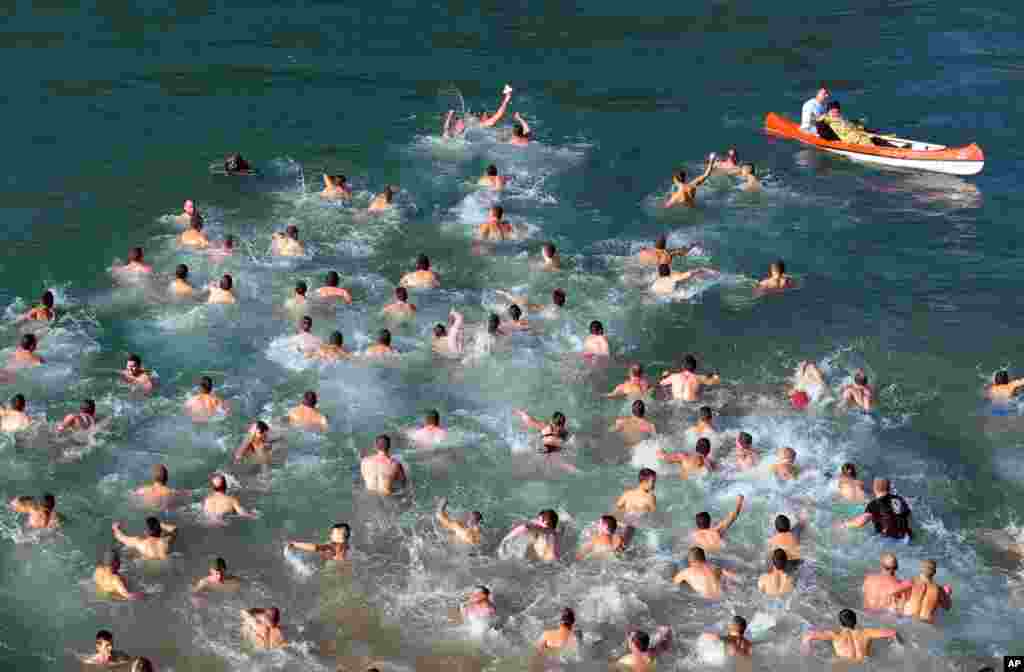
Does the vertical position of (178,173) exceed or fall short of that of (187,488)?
it exceeds it

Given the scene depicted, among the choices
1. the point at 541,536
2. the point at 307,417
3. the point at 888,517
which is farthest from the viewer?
the point at 307,417

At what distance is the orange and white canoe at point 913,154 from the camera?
34875 millimetres

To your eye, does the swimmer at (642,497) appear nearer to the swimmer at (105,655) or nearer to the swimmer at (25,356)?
the swimmer at (105,655)

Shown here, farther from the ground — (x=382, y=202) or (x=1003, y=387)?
(x=382, y=202)

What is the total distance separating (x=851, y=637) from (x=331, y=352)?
12113mm

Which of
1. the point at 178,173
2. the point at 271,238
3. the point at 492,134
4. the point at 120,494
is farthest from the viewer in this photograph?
the point at 492,134

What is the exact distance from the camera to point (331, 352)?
86.1 ft

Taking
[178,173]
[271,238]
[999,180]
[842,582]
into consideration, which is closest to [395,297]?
[271,238]

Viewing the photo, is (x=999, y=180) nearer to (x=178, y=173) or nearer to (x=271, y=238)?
(x=271, y=238)

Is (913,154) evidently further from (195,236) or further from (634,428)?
(195,236)

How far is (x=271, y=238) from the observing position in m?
30.8

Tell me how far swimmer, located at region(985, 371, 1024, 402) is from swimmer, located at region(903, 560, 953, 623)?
6.89 m

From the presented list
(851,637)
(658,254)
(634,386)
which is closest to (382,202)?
(658,254)

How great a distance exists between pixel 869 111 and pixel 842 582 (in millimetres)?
21931
